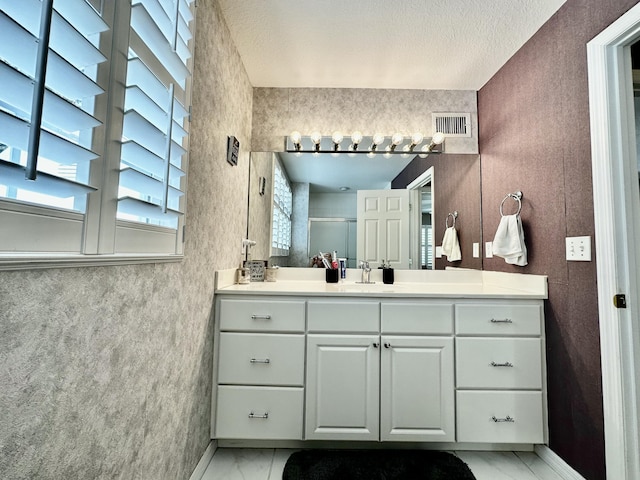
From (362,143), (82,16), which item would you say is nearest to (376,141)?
(362,143)

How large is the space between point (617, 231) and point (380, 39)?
154cm

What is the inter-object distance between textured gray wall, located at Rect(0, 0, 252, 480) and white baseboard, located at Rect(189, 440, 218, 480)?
4 centimetres

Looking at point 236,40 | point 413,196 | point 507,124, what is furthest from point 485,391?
point 236,40

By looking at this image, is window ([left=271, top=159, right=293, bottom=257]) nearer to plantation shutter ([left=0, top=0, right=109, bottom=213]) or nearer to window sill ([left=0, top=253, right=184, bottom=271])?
window sill ([left=0, top=253, right=184, bottom=271])

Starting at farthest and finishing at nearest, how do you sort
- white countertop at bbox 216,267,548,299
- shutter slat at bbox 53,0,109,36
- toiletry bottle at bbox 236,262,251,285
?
toiletry bottle at bbox 236,262,251,285
white countertop at bbox 216,267,548,299
shutter slat at bbox 53,0,109,36

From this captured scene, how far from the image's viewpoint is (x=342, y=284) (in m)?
2.19

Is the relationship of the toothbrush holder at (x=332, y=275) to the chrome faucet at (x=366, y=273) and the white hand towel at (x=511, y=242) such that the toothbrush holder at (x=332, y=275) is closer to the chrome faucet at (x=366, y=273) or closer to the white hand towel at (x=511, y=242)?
the chrome faucet at (x=366, y=273)

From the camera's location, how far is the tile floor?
148 cm

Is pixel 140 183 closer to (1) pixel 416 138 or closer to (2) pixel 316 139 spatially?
(2) pixel 316 139

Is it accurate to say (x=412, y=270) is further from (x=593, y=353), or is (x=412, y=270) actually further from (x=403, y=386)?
(x=593, y=353)

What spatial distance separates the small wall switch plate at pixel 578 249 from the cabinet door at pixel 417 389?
2.25ft

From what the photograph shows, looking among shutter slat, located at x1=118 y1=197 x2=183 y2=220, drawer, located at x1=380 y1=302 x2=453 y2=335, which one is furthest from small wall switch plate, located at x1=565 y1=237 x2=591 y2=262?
shutter slat, located at x1=118 y1=197 x2=183 y2=220

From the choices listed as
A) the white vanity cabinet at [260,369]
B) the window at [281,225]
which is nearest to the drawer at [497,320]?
the white vanity cabinet at [260,369]

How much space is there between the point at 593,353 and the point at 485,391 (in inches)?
19.8
